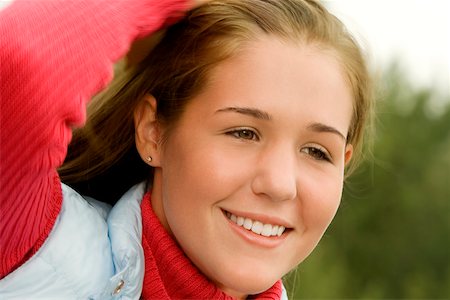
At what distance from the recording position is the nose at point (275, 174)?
7.60 feet

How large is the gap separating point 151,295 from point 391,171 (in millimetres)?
17447

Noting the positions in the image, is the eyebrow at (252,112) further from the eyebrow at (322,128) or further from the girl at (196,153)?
the eyebrow at (322,128)

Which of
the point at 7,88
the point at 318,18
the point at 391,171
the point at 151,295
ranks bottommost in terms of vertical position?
the point at 391,171

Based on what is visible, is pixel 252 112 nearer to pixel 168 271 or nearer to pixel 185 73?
pixel 185 73

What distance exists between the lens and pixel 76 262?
2236mm

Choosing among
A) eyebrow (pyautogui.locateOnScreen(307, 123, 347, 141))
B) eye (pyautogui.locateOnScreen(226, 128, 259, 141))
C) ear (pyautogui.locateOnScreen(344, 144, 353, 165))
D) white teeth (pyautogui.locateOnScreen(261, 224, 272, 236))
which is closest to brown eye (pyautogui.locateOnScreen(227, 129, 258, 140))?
eye (pyautogui.locateOnScreen(226, 128, 259, 141))

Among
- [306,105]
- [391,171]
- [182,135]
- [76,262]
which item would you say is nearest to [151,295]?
[76,262]

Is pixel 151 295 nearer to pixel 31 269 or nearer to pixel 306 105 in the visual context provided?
pixel 31 269

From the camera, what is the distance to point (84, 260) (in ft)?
7.43

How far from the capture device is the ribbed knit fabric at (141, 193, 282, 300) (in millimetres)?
2480

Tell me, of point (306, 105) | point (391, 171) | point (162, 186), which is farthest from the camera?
point (391, 171)

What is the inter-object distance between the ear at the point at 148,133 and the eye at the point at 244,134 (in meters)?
0.29

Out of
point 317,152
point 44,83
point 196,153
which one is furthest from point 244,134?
point 44,83

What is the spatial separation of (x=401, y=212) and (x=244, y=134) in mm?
18270
